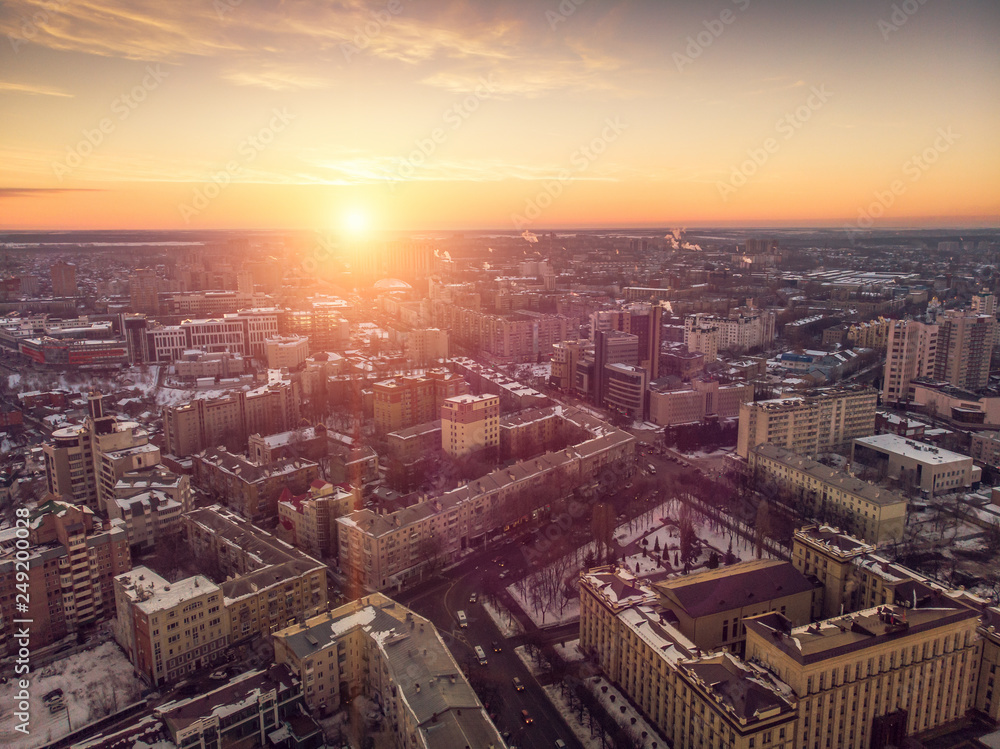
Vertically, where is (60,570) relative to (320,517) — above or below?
above

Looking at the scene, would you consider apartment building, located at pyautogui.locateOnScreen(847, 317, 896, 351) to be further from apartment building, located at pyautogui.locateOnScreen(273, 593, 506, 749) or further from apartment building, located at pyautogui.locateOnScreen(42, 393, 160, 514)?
apartment building, located at pyautogui.locateOnScreen(42, 393, 160, 514)

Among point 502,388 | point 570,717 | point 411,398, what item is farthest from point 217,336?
point 570,717

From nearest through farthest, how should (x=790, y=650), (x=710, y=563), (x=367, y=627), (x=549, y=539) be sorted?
(x=790, y=650) → (x=367, y=627) → (x=710, y=563) → (x=549, y=539)

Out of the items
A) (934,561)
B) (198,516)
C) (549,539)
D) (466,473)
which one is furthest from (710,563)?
→ (198,516)

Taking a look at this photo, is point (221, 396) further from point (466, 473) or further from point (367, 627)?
point (367, 627)

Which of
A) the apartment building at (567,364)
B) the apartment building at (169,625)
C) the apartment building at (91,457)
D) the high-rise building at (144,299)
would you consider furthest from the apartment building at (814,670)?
the high-rise building at (144,299)

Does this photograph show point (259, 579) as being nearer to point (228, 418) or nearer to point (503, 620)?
point (503, 620)
